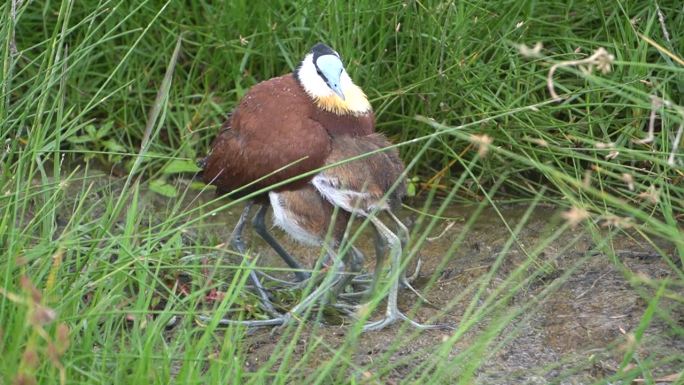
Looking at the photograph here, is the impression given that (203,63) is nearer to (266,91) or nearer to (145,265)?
(266,91)

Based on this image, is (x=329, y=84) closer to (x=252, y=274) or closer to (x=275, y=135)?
(x=275, y=135)

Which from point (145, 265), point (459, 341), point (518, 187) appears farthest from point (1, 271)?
point (518, 187)

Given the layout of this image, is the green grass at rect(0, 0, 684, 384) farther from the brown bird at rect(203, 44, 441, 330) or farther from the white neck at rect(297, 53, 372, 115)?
the white neck at rect(297, 53, 372, 115)

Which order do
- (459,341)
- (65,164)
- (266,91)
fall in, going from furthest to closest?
1. (65,164)
2. (266,91)
3. (459,341)

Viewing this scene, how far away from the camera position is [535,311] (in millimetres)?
3348

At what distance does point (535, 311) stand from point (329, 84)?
0.95 m

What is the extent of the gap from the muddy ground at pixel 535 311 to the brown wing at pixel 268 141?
0.21m

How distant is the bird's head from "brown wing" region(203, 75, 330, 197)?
1.6 inches

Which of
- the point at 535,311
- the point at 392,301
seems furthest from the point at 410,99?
the point at 535,311

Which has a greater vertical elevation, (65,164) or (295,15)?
(295,15)

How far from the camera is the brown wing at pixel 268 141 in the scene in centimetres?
355

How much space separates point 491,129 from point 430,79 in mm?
286

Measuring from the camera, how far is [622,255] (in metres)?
3.85

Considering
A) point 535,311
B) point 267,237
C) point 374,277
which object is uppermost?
point 535,311
